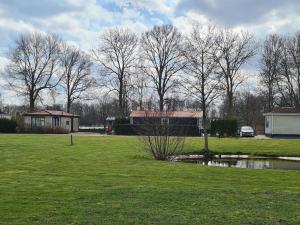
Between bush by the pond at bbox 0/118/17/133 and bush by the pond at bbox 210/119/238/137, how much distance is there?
26374mm

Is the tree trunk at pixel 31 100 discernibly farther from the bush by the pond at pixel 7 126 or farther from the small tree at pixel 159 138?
the small tree at pixel 159 138

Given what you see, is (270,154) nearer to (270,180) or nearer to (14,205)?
(270,180)

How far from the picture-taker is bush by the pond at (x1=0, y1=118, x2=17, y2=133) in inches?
2527

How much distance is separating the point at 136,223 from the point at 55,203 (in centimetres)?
255

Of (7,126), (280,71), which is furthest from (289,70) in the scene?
(7,126)

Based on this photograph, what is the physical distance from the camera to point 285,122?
189 ft

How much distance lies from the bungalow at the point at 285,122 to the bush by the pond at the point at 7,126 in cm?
3311

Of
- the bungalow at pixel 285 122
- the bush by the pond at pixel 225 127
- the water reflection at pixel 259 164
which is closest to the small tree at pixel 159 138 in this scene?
the water reflection at pixel 259 164

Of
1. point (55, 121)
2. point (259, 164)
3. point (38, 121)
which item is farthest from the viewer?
point (55, 121)

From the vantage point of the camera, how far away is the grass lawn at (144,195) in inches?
329

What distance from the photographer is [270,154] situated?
2897 cm

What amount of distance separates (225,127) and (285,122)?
23.2 feet

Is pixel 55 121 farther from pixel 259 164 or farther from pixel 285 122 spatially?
pixel 259 164

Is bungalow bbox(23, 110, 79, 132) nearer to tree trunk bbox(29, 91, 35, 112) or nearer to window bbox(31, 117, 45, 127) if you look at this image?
window bbox(31, 117, 45, 127)
